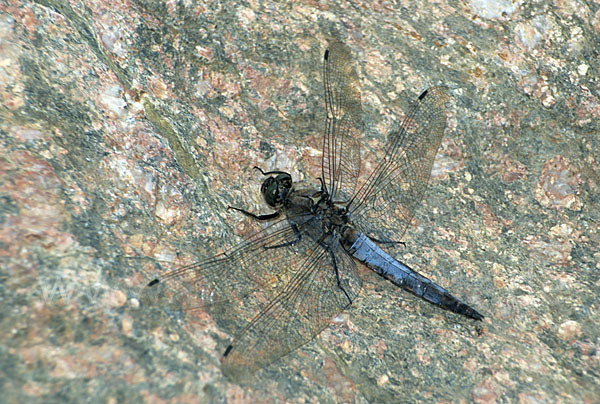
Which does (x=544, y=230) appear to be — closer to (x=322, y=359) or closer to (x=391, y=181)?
(x=391, y=181)

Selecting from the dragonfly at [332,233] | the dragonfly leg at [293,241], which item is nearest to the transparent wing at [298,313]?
the dragonfly at [332,233]

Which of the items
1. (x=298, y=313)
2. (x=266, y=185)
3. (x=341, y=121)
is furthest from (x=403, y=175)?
(x=298, y=313)

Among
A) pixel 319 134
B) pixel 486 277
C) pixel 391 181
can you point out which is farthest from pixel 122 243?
pixel 486 277

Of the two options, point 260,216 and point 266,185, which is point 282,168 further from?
point 260,216

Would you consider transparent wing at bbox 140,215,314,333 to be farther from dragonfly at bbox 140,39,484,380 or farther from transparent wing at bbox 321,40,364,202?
transparent wing at bbox 321,40,364,202

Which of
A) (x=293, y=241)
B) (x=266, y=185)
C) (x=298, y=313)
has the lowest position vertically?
(x=298, y=313)

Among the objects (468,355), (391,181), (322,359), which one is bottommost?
(322,359)

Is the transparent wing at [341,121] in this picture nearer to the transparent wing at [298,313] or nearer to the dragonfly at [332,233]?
the dragonfly at [332,233]
